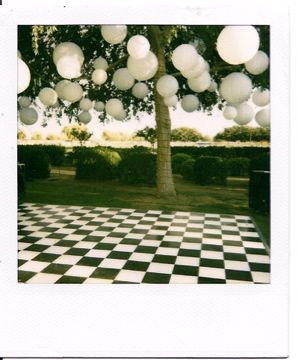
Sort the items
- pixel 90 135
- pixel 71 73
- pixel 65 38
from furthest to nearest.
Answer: pixel 90 135 < pixel 65 38 < pixel 71 73

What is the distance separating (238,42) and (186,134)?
8.45 meters

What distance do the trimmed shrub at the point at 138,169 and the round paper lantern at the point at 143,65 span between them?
5595 millimetres

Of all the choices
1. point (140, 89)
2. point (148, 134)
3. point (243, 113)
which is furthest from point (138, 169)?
point (243, 113)

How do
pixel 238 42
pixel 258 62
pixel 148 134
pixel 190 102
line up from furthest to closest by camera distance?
pixel 148 134 < pixel 190 102 < pixel 258 62 < pixel 238 42

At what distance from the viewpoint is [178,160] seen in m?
10.4

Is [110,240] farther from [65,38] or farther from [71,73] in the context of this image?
[65,38]

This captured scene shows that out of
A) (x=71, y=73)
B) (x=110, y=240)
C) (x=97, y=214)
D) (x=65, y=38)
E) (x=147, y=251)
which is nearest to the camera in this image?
(x=71, y=73)

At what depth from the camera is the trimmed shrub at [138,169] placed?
8.75 m

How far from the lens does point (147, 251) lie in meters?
4.22

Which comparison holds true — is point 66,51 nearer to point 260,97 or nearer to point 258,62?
point 258,62
